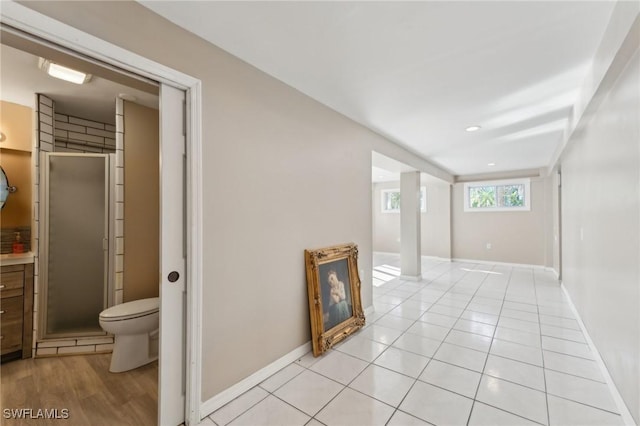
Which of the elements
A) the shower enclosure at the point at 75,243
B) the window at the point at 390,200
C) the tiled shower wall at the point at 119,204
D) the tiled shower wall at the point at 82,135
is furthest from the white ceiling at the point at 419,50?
the window at the point at 390,200

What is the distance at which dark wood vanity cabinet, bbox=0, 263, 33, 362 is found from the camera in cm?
225

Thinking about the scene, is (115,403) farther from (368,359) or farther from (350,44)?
(350,44)

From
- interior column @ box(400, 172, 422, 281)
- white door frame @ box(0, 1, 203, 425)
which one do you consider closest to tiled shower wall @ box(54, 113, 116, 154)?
white door frame @ box(0, 1, 203, 425)

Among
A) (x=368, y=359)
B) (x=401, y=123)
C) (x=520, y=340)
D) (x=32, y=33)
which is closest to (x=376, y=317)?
(x=368, y=359)

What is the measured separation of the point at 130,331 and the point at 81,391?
17.4 inches

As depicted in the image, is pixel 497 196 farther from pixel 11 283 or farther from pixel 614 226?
pixel 11 283

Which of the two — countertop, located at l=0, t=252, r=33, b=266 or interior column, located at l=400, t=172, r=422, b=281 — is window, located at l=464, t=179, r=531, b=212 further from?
countertop, located at l=0, t=252, r=33, b=266

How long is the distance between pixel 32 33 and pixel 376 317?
3.55m

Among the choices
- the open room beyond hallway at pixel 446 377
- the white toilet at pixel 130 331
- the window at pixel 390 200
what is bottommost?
the open room beyond hallway at pixel 446 377

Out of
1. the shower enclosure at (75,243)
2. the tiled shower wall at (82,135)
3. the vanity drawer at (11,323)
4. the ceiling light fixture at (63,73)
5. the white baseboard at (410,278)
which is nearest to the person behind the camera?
the ceiling light fixture at (63,73)

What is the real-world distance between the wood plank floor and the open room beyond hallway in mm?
576

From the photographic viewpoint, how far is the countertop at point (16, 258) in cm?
226

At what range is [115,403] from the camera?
1.79 meters

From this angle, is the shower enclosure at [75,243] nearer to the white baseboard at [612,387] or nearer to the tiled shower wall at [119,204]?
the tiled shower wall at [119,204]
